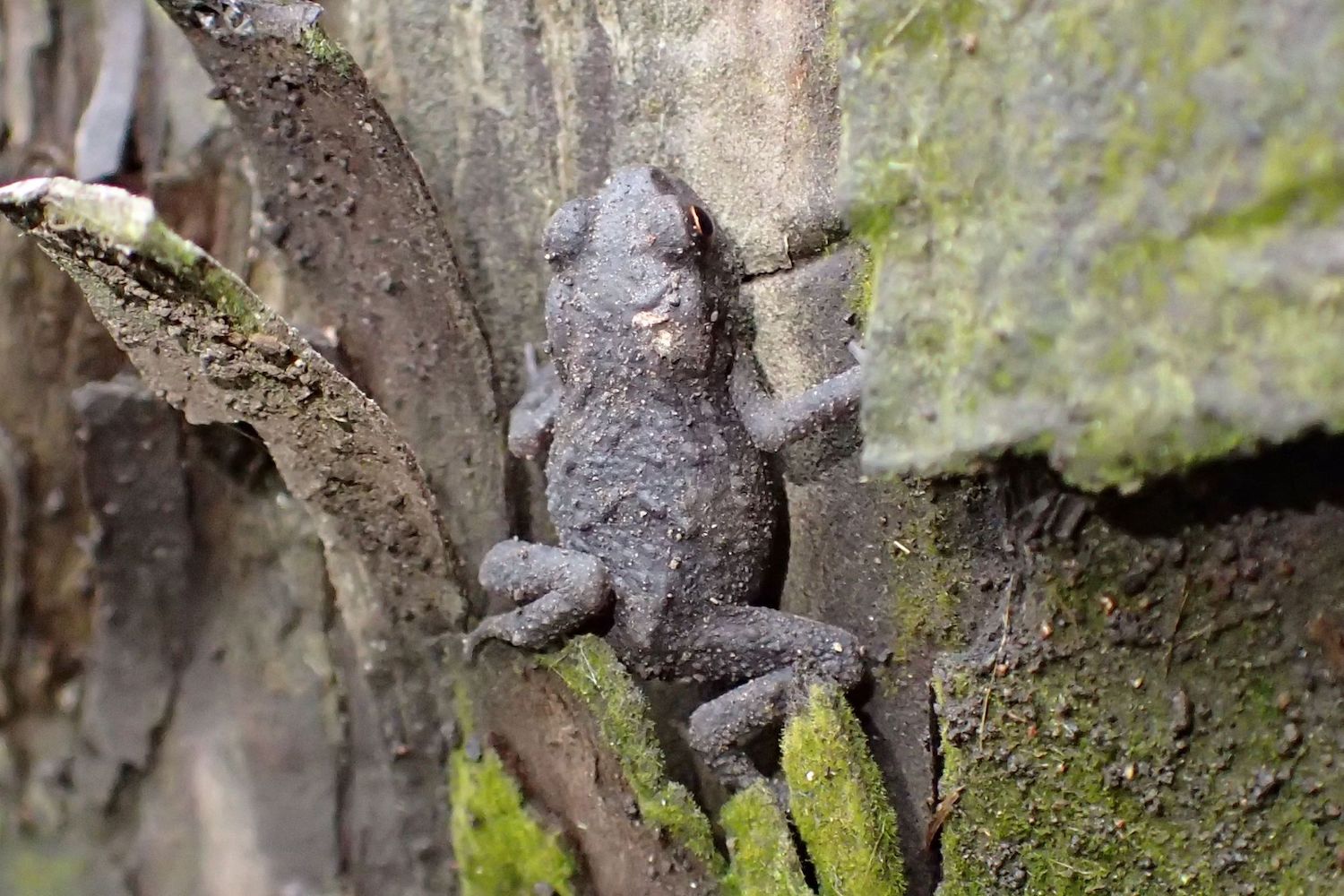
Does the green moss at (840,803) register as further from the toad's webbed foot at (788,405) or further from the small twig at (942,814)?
the toad's webbed foot at (788,405)

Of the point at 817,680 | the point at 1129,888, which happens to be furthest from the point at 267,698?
the point at 1129,888

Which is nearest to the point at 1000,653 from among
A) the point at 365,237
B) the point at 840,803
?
the point at 840,803

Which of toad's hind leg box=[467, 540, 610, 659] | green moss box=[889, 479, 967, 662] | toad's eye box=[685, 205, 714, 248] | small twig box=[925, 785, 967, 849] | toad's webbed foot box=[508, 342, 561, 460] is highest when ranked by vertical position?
toad's eye box=[685, 205, 714, 248]

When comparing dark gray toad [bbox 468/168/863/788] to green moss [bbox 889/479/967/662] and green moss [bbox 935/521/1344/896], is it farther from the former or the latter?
green moss [bbox 935/521/1344/896]

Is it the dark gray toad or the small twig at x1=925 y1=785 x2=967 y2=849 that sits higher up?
the dark gray toad

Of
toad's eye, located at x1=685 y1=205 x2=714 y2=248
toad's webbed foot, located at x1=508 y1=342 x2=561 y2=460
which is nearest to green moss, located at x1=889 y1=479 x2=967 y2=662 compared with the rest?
toad's eye, located at x1=685 y1=205 x2=714 y2=248

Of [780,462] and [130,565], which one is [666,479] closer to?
[780,462]
